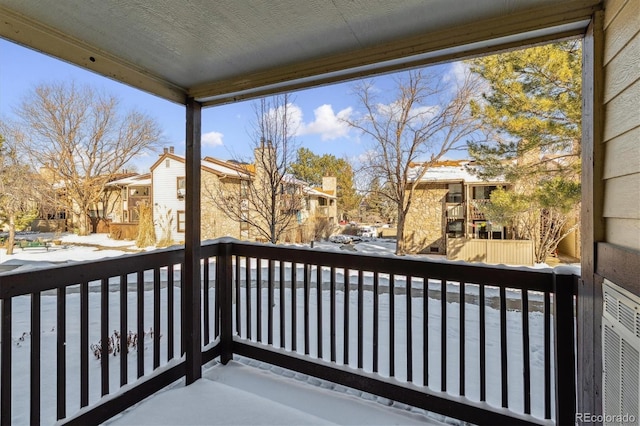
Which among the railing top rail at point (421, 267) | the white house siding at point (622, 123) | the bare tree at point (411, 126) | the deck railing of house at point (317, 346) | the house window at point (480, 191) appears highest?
the bare tree at point (411, 126)

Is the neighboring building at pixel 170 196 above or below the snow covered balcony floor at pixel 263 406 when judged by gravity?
above

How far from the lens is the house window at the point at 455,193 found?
38.2 feet

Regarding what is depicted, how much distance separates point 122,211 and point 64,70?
20.7ft

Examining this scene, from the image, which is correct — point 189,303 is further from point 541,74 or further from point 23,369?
point 541,74

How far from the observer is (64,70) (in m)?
12.2

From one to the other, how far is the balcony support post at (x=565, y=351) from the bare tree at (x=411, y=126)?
8.11 meters

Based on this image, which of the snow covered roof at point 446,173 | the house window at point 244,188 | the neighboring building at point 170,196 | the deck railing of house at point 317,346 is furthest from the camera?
the neighboring building at point 170,196

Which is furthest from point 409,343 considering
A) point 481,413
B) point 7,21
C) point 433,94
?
point 433,94

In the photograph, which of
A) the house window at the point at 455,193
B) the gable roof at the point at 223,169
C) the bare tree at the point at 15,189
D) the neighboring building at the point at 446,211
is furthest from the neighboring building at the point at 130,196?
the house window at the point at 455,193

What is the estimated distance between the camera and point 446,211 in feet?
38.6

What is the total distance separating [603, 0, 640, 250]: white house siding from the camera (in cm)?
107

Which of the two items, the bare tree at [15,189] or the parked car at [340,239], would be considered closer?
the bare tree at [15,189]

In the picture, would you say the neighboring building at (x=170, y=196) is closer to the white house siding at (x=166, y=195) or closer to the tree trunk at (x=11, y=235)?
the white house siding at (x=166, y=195)

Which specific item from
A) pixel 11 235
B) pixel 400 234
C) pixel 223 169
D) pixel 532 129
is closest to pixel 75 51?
pixel 532 129
